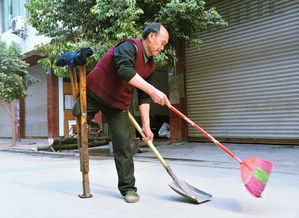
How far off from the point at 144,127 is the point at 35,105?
16454 millimetres

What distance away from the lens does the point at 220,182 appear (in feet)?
13.6

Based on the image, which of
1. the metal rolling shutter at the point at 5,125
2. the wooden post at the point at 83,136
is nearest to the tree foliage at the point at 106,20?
the wooden post at the point at 83,136

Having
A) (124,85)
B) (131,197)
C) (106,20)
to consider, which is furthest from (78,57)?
(106,20)

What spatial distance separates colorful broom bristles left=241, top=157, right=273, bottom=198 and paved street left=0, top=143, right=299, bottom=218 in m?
0.19

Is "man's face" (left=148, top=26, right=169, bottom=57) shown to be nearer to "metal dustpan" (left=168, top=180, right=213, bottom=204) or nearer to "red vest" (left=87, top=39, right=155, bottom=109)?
"red vest" (left=87, top=39, right=155, bottom=109)

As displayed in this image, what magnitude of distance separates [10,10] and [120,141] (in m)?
17.3

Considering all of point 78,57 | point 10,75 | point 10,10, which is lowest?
point 78,57

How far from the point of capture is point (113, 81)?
10.5 feet

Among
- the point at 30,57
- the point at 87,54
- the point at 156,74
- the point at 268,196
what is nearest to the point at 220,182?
the point at 268,196

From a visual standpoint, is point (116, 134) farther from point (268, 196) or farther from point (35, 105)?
point (35, 105)

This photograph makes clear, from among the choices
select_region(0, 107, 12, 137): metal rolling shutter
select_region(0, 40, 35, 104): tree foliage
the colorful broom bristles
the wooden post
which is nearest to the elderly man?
the wooden post

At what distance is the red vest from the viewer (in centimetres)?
320

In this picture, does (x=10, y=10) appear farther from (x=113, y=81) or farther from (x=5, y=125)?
(x=113, y=81)

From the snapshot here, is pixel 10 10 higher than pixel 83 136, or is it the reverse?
pixel 10 10
